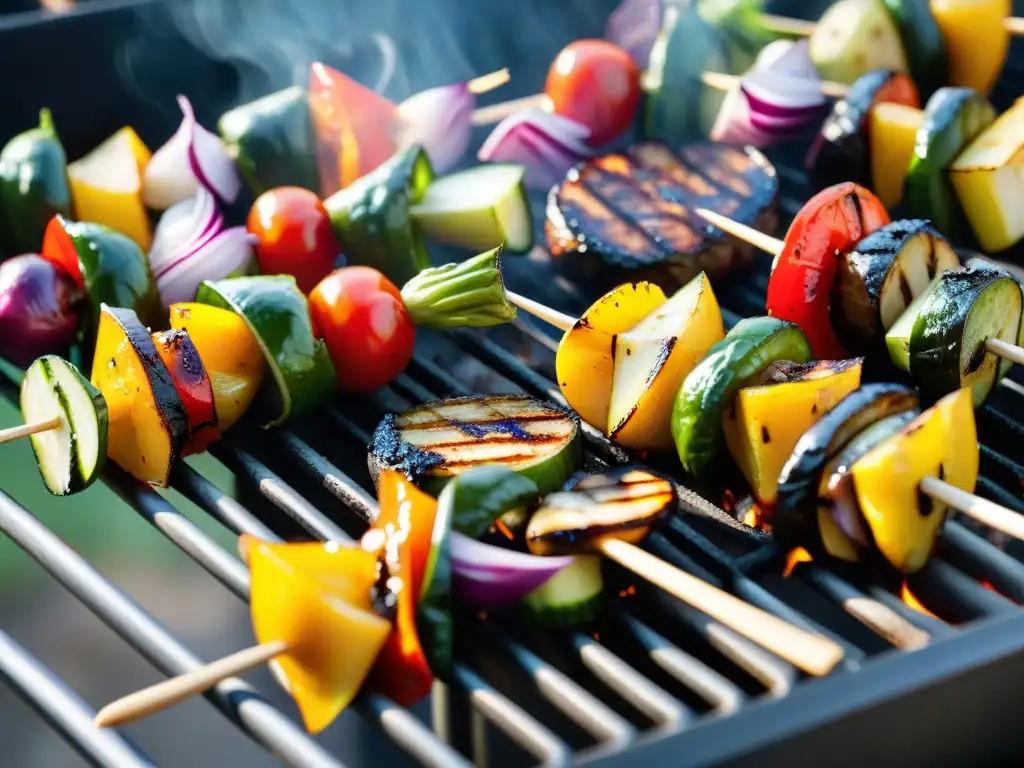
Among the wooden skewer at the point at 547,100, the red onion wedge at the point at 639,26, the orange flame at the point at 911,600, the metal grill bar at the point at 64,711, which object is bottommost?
the orange flame at the point at 911,600

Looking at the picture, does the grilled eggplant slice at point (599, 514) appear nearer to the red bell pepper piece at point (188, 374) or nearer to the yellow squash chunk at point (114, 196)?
the red bell pepper piece at point (188, 374)

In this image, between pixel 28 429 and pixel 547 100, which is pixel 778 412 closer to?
pixel 28 429

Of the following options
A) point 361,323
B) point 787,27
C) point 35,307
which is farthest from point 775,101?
point 35,307

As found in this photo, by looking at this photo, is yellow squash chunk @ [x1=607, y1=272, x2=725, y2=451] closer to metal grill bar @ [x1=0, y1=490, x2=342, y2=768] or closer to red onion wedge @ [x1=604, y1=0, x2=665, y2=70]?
metal grill bar @ [x1=0, y1=490, x2=342, y2=768]

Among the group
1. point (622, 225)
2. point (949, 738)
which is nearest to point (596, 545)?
point (949, 738)

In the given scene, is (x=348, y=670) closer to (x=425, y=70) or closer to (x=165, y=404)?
(x=165, y=404)

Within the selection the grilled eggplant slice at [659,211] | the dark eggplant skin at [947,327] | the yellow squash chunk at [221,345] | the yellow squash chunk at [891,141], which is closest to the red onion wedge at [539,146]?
the grilled eggplant slice at [659,211]

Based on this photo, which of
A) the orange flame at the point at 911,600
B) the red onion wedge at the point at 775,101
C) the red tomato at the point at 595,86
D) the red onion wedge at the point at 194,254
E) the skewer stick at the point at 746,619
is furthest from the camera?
the red tomato at the point at 595,86

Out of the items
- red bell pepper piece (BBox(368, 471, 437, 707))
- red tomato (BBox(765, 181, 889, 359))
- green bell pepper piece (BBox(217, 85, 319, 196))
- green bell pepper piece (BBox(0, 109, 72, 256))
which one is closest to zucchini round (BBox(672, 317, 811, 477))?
red tomato (BBox(765, 181, 889, 359))
